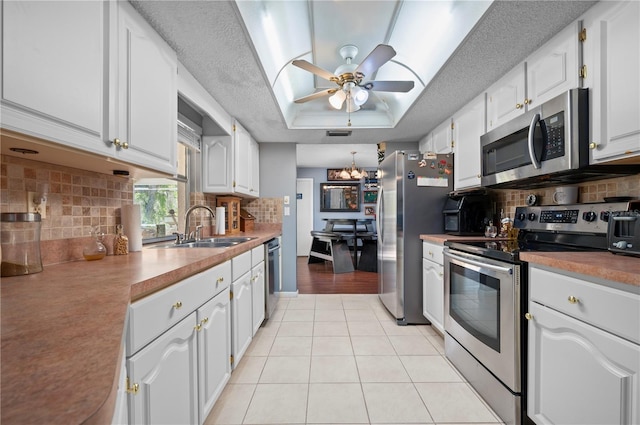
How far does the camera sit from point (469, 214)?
2.46 meters

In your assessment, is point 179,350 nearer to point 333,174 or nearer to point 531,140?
point 531,140

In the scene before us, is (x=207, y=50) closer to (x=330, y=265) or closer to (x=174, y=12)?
(x=174, y=12)

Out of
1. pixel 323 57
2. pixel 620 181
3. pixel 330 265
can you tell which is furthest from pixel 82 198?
pixel 330 265

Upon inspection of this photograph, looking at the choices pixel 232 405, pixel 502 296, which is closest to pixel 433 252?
pixel 502 296

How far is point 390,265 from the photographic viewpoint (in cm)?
302

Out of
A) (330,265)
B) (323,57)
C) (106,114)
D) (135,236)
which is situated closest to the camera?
(106,114)

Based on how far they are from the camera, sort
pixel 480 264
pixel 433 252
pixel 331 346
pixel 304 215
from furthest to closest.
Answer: pixel 304 215, pixel 433 252, pixel 331 346, pixel 480 264

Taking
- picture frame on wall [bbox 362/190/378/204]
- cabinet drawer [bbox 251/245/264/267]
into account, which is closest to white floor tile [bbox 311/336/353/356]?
cabinet drawer [bbox 251/245/264/267]

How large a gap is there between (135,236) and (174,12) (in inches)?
47.6

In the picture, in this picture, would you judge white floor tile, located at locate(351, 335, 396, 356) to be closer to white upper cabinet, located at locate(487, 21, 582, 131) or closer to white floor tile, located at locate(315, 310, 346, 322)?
white floor tile, located at locate(315, 310, 346, 322)

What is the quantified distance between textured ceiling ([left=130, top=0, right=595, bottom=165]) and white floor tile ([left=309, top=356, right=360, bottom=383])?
7.00 feet

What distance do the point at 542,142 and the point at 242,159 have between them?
2.61m

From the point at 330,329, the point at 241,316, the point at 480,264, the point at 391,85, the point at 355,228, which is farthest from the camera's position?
the point at 355,228

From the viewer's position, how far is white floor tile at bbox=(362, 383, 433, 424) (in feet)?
4.76
